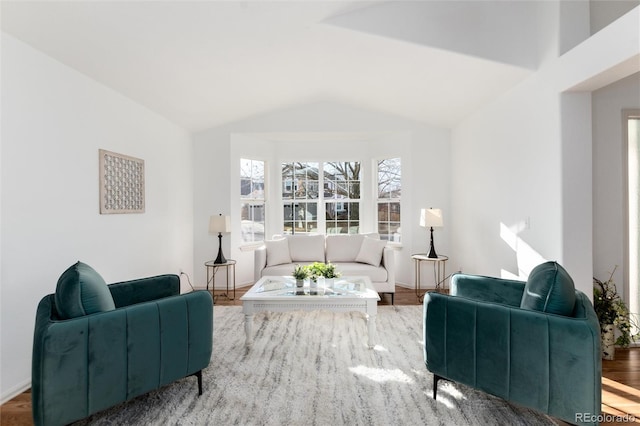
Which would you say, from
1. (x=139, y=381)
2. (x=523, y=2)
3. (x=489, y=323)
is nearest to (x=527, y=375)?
(x=489, y=323)

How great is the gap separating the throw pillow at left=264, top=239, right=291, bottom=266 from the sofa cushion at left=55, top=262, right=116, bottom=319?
9.03ft

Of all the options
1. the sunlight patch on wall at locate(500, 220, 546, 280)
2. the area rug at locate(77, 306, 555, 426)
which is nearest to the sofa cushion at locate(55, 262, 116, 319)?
the area rug at locate(77, 306, 555, 426)

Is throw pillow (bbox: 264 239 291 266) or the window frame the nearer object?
throw pillow (bbox: 264 239 291 266)

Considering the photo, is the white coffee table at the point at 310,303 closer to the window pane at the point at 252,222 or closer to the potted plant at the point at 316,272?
the potted plant at the point at 316,272

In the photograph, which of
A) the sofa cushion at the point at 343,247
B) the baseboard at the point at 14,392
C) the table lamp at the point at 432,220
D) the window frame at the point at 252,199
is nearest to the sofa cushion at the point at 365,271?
the sofa cushion at the point at 343,247

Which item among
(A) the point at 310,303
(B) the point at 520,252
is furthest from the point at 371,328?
(B) the point at 520,252

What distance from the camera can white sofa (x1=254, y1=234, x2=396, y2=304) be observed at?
446cm

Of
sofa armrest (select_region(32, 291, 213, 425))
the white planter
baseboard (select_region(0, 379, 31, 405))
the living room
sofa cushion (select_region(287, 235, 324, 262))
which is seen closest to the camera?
sofa armrest (select_region(32, 291, 213, 425))

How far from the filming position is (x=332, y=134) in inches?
217

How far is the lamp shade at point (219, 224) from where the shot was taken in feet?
15.9

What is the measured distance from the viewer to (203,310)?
7.63 feet

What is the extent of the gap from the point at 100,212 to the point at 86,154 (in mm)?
554

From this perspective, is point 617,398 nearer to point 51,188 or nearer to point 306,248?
point 306,248

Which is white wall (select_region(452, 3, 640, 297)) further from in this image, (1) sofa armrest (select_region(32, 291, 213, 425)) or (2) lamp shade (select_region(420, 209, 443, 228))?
(1) sofa armrest (select_region(32, 291, 213, 425))
